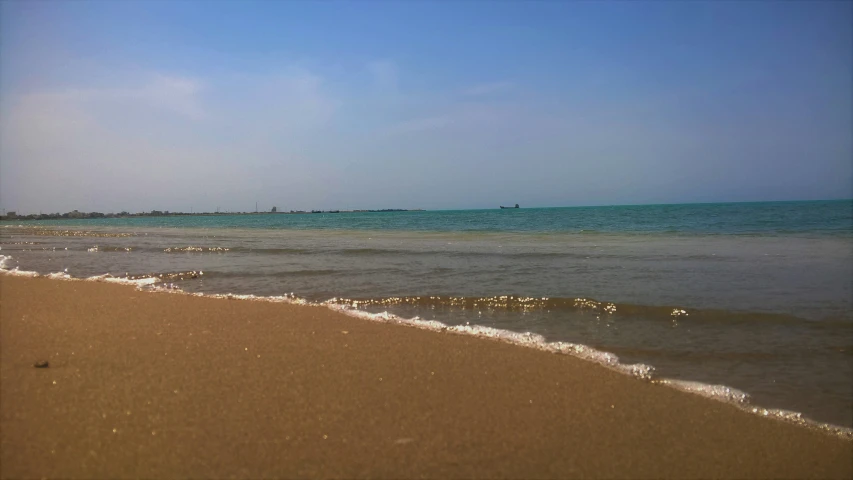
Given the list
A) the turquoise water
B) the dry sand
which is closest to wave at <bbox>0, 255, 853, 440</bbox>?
the dry sand

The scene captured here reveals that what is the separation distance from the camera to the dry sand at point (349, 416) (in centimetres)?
254

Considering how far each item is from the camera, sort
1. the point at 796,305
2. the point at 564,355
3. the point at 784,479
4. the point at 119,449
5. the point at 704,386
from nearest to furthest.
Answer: the point at 119,449 < the point at 784,479 < the point at 704,386 < the point at 564,355 < the point at 796,305

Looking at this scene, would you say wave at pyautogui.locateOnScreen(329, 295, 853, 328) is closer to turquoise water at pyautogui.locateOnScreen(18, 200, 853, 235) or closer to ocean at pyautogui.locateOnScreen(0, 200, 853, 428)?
ocean at pyautogui.locateOnScreen(0, 200, 853, 428)

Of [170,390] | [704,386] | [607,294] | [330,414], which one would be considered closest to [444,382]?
[330,414]

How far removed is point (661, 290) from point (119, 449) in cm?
830

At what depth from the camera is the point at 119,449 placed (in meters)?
2.54

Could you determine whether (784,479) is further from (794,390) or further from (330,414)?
(330,414)

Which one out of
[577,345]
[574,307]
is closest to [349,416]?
[577,345]

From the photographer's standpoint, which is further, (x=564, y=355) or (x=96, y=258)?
(x=96, y=258)

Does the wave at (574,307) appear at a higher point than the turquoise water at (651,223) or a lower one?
lower

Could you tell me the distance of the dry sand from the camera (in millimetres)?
2537

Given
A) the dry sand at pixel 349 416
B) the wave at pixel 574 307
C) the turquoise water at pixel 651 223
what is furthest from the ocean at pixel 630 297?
the turquoise water at pixel 651 223

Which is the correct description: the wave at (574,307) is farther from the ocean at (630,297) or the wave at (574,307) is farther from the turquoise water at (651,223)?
the turquoise water at (651,223)

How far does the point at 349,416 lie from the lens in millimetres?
3051
